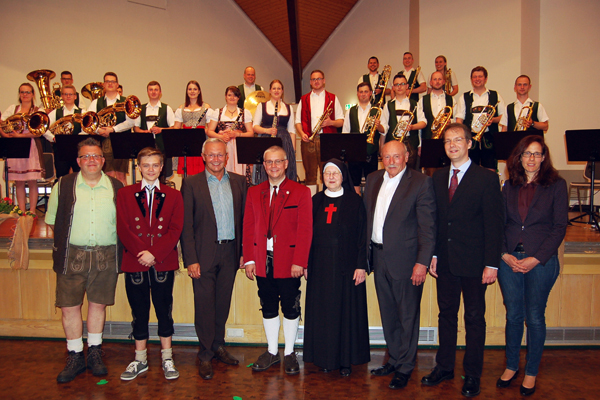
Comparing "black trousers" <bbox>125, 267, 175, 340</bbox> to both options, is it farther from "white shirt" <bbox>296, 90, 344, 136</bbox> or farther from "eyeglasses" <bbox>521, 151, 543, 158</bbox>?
"white shirt" <bbox>296, 90, 344, 136</bbox>

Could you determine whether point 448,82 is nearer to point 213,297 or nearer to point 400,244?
point 400,244

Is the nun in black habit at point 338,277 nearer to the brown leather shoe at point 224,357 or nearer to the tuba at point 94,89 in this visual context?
the brown leather shoe at point 224,357

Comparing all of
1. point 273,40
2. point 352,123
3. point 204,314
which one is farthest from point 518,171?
point 273,40

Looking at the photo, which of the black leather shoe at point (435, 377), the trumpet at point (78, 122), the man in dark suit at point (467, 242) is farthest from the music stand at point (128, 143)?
the black leather shoe at point (435, 377)

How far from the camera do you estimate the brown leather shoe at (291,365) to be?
3.15 meters

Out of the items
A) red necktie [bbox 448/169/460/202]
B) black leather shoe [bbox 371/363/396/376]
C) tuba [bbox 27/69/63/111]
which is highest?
tuba [bbox 27/69/63/111]

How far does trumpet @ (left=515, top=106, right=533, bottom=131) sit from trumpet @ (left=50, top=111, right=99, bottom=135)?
524cm

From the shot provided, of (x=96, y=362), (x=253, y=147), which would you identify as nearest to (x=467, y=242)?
(x=253, y=147)

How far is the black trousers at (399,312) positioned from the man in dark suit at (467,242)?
0.19 metres

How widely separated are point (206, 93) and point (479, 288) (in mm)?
8703

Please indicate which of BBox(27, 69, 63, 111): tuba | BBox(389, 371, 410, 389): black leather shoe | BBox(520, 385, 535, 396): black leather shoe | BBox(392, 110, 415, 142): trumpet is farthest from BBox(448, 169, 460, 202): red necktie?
BBox(27, 69, 63, 111): tuba

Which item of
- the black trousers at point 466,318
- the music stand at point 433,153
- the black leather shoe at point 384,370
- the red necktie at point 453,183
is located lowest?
the black leather shoe at point 384,370

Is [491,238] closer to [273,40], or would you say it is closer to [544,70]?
[544,70]

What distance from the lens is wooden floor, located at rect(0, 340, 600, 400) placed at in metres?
2.89
